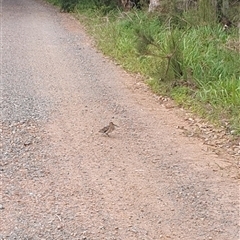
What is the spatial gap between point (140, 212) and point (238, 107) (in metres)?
2.99

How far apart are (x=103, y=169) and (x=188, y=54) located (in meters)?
4.15

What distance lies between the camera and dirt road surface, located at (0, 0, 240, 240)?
4.51 meters

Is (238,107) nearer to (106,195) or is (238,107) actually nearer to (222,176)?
(222,176)

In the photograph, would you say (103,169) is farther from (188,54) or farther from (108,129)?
(188,54)

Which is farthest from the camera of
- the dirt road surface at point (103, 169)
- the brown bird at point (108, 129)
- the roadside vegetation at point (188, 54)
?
the roadside vegetation at point (188, 54)

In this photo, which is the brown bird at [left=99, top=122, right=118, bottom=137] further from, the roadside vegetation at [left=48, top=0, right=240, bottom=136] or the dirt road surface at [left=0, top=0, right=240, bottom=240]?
the roadside vegetation at [left=48, top=0, right=240, bottom=136]

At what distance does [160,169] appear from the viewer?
566cm

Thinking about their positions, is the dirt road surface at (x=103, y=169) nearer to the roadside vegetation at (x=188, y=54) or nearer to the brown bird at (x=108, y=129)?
the brown bird at (x=108, y=129)

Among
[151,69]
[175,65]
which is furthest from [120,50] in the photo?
[175,65]

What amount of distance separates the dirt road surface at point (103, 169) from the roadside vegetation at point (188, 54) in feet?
1.31

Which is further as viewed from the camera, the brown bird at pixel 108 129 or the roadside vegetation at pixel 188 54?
the roadside vegetation at pixel 188 54

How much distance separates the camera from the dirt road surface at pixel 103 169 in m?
4.51

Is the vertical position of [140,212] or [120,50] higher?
[140,212]

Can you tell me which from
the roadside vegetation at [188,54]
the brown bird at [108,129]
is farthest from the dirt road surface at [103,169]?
the roadside vegetation at [188,54]
